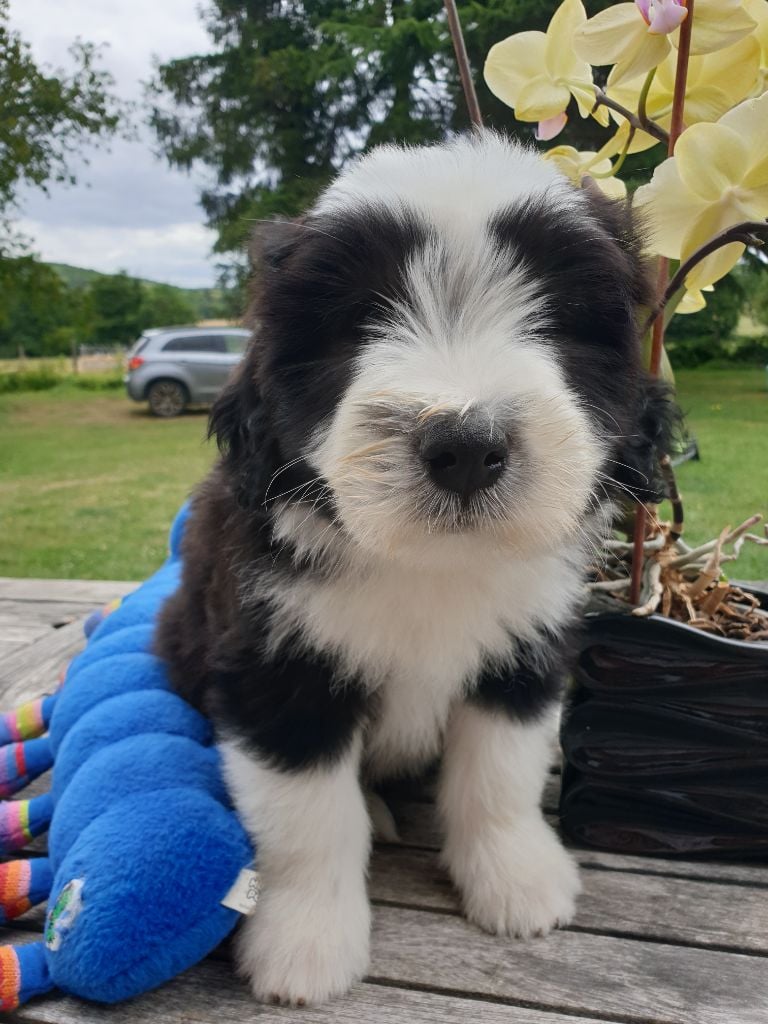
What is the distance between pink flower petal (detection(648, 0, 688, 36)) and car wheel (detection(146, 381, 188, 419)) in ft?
33.1

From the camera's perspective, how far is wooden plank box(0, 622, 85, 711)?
2.46 metres

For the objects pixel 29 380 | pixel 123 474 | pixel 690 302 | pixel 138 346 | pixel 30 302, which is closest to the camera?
pixel 690 302

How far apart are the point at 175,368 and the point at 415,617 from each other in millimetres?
10131

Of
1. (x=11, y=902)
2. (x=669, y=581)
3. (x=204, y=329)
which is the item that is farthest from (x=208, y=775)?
(x=204, y=329)

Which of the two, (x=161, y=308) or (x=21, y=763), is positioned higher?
(x=161, y=308)

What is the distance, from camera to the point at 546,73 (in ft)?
5.66

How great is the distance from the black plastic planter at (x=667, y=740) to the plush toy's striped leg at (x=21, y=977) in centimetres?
102

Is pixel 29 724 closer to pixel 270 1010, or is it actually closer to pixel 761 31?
pixel 270 1010

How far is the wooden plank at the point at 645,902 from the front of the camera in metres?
1.51

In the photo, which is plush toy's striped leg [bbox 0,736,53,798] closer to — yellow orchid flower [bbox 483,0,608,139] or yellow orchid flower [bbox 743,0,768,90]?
yellow orchid flower [bbox 483,0,608,139]

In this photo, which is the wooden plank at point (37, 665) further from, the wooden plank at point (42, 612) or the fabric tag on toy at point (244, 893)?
the fabric tag on toy at point (244, 893)

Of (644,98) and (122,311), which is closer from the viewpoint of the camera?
(644,98)

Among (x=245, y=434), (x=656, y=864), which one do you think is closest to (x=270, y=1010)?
(x=656, y=864)

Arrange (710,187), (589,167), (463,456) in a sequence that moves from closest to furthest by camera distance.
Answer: (463,456)
(710,187)
(589,167)
